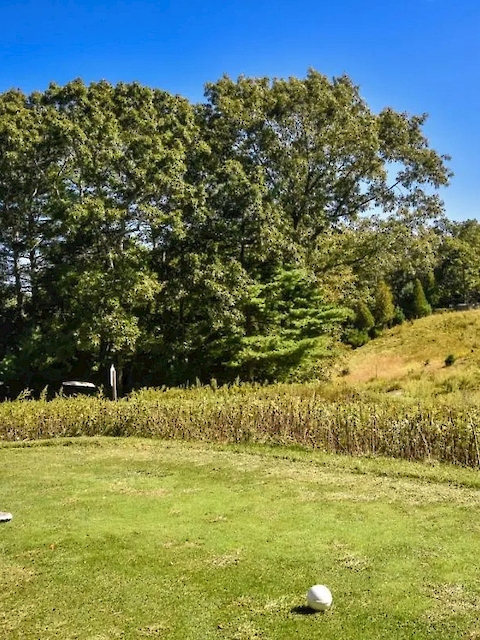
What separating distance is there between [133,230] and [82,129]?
3.45 meters

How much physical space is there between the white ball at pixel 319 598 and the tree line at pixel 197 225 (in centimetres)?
1319

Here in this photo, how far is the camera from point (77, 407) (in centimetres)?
1145

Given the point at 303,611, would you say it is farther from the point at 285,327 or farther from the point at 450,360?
the point at 450,360

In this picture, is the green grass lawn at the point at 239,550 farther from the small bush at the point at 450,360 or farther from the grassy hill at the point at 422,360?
the small bush at the point at 450,360

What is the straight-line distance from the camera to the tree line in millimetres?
17062

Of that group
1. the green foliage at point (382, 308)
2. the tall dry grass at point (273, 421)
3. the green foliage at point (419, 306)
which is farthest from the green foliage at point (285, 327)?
the green foliage at point (419, 306)

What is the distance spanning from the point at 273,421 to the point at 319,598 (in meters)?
6.11

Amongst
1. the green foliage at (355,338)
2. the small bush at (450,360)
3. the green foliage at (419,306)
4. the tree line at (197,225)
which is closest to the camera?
the tree line at (197,225)

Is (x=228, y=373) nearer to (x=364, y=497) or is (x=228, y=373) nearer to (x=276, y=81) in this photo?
(x=276, y=81)

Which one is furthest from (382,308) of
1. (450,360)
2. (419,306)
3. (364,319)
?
(450,360)

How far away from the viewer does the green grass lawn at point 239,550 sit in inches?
144

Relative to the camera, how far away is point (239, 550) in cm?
488

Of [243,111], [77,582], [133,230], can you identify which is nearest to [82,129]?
[133,230]

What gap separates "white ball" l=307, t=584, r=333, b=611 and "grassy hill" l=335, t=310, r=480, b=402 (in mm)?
10324
